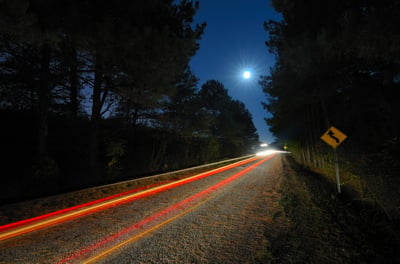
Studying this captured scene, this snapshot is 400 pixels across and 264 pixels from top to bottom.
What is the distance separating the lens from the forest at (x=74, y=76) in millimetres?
5605

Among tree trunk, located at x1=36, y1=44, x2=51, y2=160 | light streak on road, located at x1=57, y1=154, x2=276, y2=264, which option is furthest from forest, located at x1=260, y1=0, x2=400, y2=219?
tree trunk, located at x1=36, y1=44, x2=51, y2=160

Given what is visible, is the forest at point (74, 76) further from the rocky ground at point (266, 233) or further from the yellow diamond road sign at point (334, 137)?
the yellow diamond road sign at point (334, 137)

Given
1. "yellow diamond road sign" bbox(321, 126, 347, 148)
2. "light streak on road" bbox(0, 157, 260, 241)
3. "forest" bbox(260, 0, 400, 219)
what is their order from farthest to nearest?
1. "yellow diamond road sign" bbox(321, 126, 347, 148)
2. "forest" bbox(260, 0, 400, 219)
3. "light streak on road" bbox(0, 157, 260, 241)

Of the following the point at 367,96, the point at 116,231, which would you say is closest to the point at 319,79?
the point at 367,96

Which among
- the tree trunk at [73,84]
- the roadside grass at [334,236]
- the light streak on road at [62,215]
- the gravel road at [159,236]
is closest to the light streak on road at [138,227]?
the gravel road at [159,236]

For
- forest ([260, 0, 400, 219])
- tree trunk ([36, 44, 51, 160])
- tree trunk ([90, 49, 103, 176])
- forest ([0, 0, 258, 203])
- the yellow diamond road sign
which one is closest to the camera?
forest ([260, 0, 400, 219])

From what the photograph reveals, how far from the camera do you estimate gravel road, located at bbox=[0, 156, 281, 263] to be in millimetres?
2553

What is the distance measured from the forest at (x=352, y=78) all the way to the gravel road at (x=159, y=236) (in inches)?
151

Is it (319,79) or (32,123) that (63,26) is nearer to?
(32,123)

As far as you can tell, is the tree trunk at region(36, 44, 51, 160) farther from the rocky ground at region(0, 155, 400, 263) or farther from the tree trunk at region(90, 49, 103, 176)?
the rocky ground at region(0, 155, 400, 263)

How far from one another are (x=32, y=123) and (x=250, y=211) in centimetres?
1081

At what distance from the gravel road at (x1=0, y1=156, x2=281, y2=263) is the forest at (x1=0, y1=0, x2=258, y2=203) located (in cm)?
413

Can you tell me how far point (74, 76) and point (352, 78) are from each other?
1512cm

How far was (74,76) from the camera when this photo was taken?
7645mm
